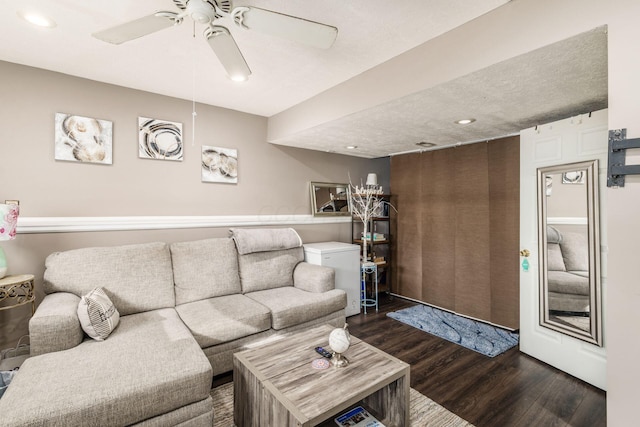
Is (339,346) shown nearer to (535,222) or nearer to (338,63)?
(338,63)

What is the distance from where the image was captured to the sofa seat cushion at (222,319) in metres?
2.14

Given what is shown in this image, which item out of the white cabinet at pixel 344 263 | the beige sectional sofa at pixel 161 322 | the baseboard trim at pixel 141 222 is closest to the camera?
the beige sectional sofa at pixel 161 322

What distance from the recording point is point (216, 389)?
6.97 ft

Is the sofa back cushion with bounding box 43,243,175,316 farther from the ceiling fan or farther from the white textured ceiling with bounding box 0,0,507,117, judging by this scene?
the ceiling fan

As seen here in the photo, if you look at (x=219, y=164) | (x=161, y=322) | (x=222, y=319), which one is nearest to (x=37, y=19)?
(x=219, y=164)

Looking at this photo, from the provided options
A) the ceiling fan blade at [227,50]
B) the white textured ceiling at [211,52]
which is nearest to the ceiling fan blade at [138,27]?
the ceiling fan blade at [227,50]

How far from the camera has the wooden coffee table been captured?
131cm

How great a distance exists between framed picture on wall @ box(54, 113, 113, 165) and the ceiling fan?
1.42m

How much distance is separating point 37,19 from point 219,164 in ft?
5.63

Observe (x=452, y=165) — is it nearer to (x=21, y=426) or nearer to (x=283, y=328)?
(x=283, y=328)

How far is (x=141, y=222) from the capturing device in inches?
109

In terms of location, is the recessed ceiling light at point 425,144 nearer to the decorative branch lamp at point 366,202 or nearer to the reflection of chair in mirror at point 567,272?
the decorative branch lamp at point 366,202

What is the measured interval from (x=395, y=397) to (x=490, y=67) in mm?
1929

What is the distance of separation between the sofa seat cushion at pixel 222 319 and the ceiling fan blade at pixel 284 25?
1.97m
